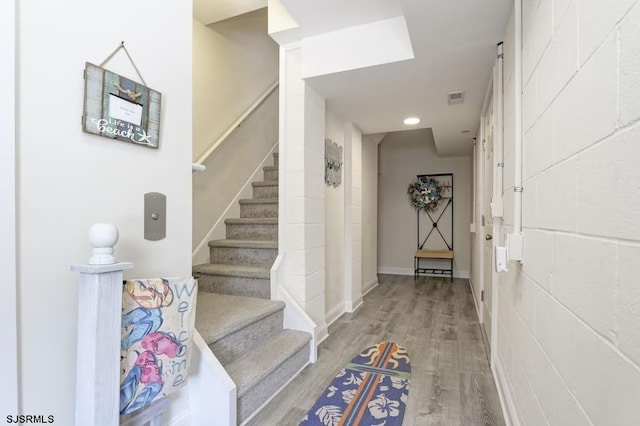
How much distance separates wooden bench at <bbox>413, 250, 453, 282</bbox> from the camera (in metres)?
5.23

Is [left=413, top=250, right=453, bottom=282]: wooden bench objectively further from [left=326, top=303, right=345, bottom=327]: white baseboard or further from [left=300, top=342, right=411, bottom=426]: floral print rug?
[left=300, top=342, right=411, bottom=426]: floral print rug

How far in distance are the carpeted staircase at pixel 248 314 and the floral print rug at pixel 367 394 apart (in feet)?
1.00

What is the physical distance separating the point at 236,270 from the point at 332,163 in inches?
54.9

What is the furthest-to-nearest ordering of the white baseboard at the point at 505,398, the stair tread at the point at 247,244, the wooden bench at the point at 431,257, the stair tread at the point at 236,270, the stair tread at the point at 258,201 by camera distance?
1. the wooden bench at the point at 431,257
2. the stair tread at the point at 258,201
3. the stair tread at the point at 247,244
4. the stair tread at the point at 236,270
5. the white baseboard at the point at 505,398

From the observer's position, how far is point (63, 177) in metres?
1.05

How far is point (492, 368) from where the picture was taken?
2.17 metres

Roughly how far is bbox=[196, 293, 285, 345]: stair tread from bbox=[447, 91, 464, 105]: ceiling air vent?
223 centimetres

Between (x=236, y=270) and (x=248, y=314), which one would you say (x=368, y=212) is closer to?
(x=236, y=270)

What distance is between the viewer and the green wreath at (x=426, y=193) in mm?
5719

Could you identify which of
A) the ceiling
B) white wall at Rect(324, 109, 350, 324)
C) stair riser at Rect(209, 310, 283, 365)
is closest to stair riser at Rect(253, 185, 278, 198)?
white wall at Rect(324, 109, 350, 324)

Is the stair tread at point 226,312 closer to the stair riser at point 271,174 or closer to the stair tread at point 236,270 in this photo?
the stair tread at point 236,270

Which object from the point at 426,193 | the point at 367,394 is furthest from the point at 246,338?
the point at 426,193

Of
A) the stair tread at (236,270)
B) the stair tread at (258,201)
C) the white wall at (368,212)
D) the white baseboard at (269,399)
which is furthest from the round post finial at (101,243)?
the white wall at (368,212)

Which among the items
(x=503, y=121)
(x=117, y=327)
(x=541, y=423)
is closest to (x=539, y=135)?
(x=503, y=121)
